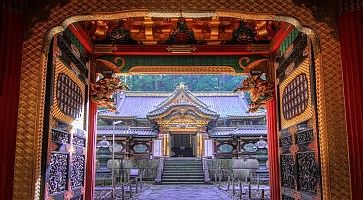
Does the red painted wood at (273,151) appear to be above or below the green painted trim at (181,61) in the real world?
below

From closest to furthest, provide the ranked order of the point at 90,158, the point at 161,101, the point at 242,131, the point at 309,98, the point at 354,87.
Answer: the point at 354,87, the point at 309,98, the point at 90,158, the point at 242,131, the point at 161,101

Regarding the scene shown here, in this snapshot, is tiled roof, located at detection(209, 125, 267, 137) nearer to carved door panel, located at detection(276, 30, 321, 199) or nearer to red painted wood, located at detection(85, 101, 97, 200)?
carved door panel, located at detection(276, 30, 321, 199)

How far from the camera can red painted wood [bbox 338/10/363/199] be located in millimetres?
4332

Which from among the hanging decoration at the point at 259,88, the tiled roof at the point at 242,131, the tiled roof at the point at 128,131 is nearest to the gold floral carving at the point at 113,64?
the hanging decoration at the point at 259,88

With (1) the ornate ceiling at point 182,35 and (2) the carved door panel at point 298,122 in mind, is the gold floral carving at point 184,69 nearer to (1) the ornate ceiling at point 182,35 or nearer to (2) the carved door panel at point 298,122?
(1) the ornate ceiling at point 182,35

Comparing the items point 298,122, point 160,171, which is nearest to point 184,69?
point 298,122

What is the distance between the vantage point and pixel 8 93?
4301 millimetres

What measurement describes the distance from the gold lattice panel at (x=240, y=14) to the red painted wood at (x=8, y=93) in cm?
13

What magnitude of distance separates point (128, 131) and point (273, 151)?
18.4m

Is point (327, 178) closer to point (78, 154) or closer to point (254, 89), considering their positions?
point (254, 89)

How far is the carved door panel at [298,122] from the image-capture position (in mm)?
5195

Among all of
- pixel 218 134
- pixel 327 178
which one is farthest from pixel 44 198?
pixel 218 134

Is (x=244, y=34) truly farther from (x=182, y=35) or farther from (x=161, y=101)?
(x=161, y=101)

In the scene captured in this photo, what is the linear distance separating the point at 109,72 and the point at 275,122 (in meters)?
3.61
